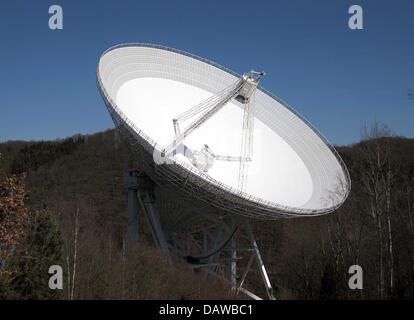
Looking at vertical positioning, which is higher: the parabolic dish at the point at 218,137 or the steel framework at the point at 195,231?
the parabolic dish at the point at 218,137

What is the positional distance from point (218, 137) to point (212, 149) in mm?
1158

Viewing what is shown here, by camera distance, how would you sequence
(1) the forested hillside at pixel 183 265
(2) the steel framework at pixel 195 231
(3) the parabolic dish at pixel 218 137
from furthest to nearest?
(2) the steel framework at pixel 195 231, (1) the forested hillside at pixel 183 265, (3) the parabolic dish at pixel 218 137

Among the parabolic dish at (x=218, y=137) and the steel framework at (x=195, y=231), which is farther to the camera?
the steel framework at (x=195, y=231)

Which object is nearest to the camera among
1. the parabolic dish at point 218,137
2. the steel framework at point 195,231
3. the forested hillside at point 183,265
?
the parabolic dish at point 218,137

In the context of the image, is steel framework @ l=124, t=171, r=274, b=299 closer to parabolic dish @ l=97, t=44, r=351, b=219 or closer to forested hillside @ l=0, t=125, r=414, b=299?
forested hillside @ l=0, t=125, r=414, b=299

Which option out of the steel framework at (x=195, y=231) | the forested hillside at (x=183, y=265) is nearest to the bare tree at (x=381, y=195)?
the forested hillside at (x=183, y=265)

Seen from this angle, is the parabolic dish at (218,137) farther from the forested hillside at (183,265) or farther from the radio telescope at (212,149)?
the forested hillside at (183,265)

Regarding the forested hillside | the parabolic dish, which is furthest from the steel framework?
the parabolic dish

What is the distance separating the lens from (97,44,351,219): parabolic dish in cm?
1516

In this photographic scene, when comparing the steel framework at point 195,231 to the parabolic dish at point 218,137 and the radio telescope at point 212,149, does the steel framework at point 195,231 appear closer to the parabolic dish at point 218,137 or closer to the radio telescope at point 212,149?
the radio telescope at point 212,149

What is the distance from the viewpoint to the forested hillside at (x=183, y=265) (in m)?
16.1

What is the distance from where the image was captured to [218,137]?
66.4ft

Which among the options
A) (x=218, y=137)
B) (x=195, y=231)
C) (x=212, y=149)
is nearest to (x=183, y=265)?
(x=195, y=231)

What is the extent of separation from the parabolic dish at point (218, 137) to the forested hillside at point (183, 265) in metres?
3.03
